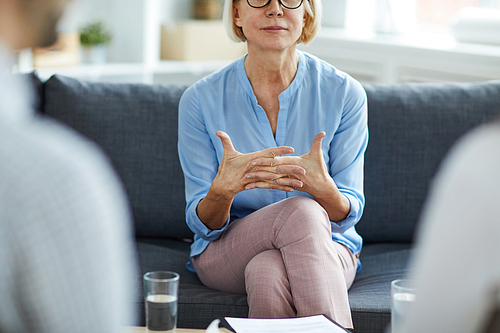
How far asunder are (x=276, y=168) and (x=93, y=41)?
2198mm

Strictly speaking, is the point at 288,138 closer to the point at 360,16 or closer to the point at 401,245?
the point at 401,245

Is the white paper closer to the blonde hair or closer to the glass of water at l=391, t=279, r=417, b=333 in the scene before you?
the glass of water at l=391, t=279, r=417, b=333

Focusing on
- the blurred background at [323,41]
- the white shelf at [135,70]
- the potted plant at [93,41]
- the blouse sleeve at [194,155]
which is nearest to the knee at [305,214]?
the blouse sleeve at [194,155]

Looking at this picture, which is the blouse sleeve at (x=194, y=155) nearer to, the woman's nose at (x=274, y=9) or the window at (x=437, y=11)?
the woman's nose at (x=274, y=9)

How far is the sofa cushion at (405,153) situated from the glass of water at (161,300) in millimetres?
1022

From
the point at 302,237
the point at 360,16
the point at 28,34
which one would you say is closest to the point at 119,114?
the point at 302,237

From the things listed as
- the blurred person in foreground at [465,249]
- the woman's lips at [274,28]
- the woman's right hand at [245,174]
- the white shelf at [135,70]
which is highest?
the woman's lips at [274,28]

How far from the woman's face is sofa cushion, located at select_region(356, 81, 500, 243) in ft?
1.55

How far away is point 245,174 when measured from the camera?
4.80ft

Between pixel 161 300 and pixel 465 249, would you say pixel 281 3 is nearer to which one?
pixel 161 300

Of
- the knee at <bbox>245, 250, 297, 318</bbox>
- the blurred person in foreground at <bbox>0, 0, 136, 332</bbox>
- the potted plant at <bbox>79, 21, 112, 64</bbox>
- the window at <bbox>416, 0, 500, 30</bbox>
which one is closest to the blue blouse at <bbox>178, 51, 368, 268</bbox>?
the knee at <bbox>245, 250, 297, 318</bbox>

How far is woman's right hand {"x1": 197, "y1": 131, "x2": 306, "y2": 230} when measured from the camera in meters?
1.45

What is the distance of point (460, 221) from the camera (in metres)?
0.52

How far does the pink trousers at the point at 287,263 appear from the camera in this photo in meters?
1.29
